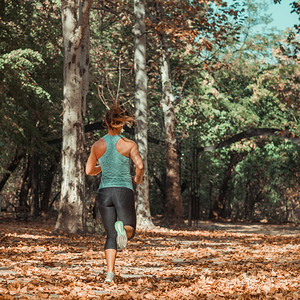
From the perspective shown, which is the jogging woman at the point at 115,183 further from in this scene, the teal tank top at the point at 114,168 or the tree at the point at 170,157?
the tree at the point at 170,157

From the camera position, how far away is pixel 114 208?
237 inches

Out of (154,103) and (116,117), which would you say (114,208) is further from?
(154,103)

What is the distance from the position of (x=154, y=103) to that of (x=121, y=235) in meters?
22.2

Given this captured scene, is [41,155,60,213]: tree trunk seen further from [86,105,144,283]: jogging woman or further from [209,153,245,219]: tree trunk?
[86,105,144,283]: jogging woman

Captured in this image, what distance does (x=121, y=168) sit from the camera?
5.99 m

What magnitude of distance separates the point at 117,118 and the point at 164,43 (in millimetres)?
17652

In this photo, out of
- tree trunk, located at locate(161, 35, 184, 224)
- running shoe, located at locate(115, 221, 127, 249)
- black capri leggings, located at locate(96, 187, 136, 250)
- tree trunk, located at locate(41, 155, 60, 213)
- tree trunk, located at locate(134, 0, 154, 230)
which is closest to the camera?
running shoe, located at locate(115, 221, 127, 249)

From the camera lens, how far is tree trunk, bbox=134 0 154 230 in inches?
739

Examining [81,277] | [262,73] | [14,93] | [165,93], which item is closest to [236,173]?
[262,73]

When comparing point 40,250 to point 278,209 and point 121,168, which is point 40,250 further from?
point 278,209

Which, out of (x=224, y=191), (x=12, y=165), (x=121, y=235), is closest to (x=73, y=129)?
(x=121, y=235)

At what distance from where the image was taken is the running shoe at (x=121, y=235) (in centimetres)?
574

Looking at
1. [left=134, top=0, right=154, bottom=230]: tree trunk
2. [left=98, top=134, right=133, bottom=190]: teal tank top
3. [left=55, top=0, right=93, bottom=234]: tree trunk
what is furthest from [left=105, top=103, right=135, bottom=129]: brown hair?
[left=134, top=0, right=154, bottom=230]: tree trunk

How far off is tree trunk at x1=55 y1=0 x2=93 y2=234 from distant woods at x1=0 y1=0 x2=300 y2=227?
3 centimetres
